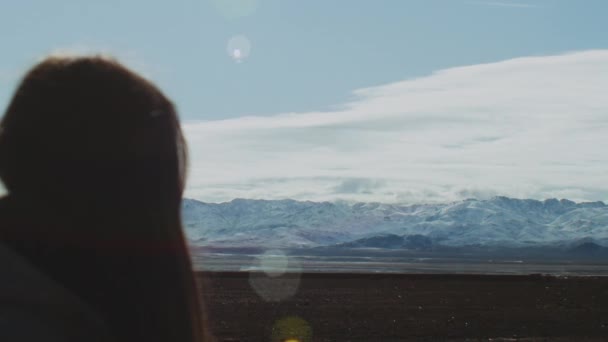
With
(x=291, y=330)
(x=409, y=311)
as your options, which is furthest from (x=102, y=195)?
(x=409, y=311)

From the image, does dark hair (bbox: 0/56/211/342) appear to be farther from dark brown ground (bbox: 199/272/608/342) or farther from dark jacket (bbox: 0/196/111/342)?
dark brown ground (bbox: 199/272/608/342)

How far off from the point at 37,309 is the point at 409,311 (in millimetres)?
28262

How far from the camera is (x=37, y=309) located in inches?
63.8

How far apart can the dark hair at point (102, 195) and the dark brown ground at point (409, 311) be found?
16.1 metres

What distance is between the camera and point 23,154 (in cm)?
196

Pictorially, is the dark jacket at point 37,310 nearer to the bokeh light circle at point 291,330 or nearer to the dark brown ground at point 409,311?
the dark brown ground at point 409,311

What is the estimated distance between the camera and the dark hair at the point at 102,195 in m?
1.88

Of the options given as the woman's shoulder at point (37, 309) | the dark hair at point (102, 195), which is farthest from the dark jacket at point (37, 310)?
the dark hair at point (102, 195)

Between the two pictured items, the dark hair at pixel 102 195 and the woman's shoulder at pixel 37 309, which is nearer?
the woman's shoulder at pixel 37 309

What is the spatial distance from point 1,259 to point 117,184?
1.14 ft

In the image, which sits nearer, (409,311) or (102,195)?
(102,195)

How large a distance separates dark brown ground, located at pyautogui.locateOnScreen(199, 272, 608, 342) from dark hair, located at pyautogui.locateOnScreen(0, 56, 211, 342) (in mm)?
16118

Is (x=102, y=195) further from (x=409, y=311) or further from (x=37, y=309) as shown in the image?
(x=409, y=311)

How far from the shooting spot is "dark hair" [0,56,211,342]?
1.88 m
